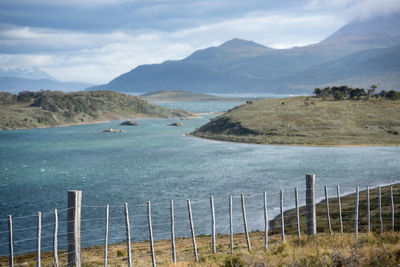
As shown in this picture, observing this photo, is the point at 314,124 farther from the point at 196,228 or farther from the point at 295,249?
the point at 295,249

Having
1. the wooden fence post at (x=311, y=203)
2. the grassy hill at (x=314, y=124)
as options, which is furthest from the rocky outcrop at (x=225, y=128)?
the wooden fence post at (x=311, y=203)

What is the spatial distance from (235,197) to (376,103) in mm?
89534

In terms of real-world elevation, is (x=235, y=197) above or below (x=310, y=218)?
below

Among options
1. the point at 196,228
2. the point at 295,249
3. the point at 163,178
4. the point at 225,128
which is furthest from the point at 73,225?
the point at 225,128

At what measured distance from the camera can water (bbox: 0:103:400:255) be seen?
3512 centimetres

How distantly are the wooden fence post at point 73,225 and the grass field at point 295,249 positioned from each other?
339 centimetres

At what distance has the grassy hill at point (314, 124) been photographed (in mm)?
94375

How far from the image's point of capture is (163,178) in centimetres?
5575

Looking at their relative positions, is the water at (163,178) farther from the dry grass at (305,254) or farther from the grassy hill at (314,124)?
the grassy hill at (314,124)

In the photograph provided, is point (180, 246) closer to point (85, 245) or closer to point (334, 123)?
point (85, 245)

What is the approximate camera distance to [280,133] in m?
102

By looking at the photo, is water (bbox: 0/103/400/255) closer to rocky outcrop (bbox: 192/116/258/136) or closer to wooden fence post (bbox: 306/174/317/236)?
rocky outcrop (bbox: 192/116/258/136)

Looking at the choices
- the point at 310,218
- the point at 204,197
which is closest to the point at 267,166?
the point at 204,197

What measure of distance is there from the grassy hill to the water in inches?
336
